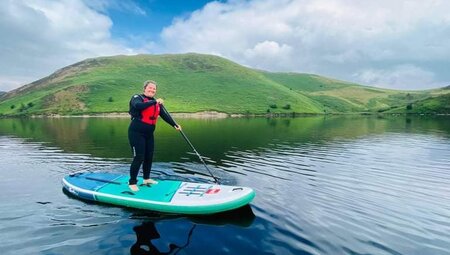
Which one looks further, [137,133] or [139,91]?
[139,91]

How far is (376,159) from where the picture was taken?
1134 inches

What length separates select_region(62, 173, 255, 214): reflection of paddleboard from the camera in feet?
41.2

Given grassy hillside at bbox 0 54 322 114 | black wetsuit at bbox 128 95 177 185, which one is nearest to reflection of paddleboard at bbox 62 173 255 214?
black wetsuit at bbox 128 95 177 185

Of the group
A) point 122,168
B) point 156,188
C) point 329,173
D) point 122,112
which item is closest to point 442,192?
point 329,173

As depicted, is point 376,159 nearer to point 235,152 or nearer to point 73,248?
point 235,152

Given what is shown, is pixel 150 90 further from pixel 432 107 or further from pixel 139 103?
pixel 432 107

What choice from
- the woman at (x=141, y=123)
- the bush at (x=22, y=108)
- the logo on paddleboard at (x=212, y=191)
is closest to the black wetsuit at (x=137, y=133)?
the woman at (x=141, y=123)

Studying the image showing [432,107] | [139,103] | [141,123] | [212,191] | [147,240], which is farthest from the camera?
[432,107]

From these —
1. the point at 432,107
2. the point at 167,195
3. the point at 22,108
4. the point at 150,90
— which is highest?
the point at 22,108

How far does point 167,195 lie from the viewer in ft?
44.5

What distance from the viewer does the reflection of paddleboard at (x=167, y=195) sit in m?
12.6

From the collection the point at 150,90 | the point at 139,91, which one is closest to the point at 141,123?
the point at 150,90

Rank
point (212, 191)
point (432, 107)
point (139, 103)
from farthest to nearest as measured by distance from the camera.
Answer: point (432, 107) < point (139, 103) < point (212, 191)

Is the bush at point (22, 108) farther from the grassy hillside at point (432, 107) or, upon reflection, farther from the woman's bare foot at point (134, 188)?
the grassy hillside at point (432, 107)
